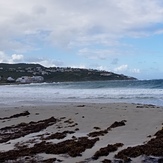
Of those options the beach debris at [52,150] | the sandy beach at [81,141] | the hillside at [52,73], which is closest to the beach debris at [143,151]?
the sandy beach at [81,141]

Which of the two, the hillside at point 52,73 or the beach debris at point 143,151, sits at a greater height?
the hillside at point 52,73

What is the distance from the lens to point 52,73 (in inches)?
6348

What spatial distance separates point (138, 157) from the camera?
7.11 metres

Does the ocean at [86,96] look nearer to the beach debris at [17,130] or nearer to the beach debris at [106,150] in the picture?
the beach debris at [17,130]

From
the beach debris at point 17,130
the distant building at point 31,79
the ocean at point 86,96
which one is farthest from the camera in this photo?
the distant building at point 31,79

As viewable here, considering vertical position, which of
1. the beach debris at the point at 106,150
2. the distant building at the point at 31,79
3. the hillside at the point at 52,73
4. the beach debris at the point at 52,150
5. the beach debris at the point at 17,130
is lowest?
the beach debris at the point at 17,130

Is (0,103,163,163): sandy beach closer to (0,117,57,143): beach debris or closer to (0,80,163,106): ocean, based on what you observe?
(0,117,57,143): beach debris

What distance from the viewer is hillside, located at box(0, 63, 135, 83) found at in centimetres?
14638

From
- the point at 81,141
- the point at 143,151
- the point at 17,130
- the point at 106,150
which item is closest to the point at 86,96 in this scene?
the point at 17,130

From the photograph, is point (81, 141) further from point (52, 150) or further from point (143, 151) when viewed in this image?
point (143, 151)

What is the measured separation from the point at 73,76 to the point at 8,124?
13335cm

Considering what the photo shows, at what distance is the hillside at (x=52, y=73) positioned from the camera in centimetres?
14638

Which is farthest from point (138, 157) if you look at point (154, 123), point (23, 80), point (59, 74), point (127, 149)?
point (59, 74)

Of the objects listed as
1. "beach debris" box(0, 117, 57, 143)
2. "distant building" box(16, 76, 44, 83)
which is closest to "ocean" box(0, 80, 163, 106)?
"beach debris" box(0, 117, 57, 143)
